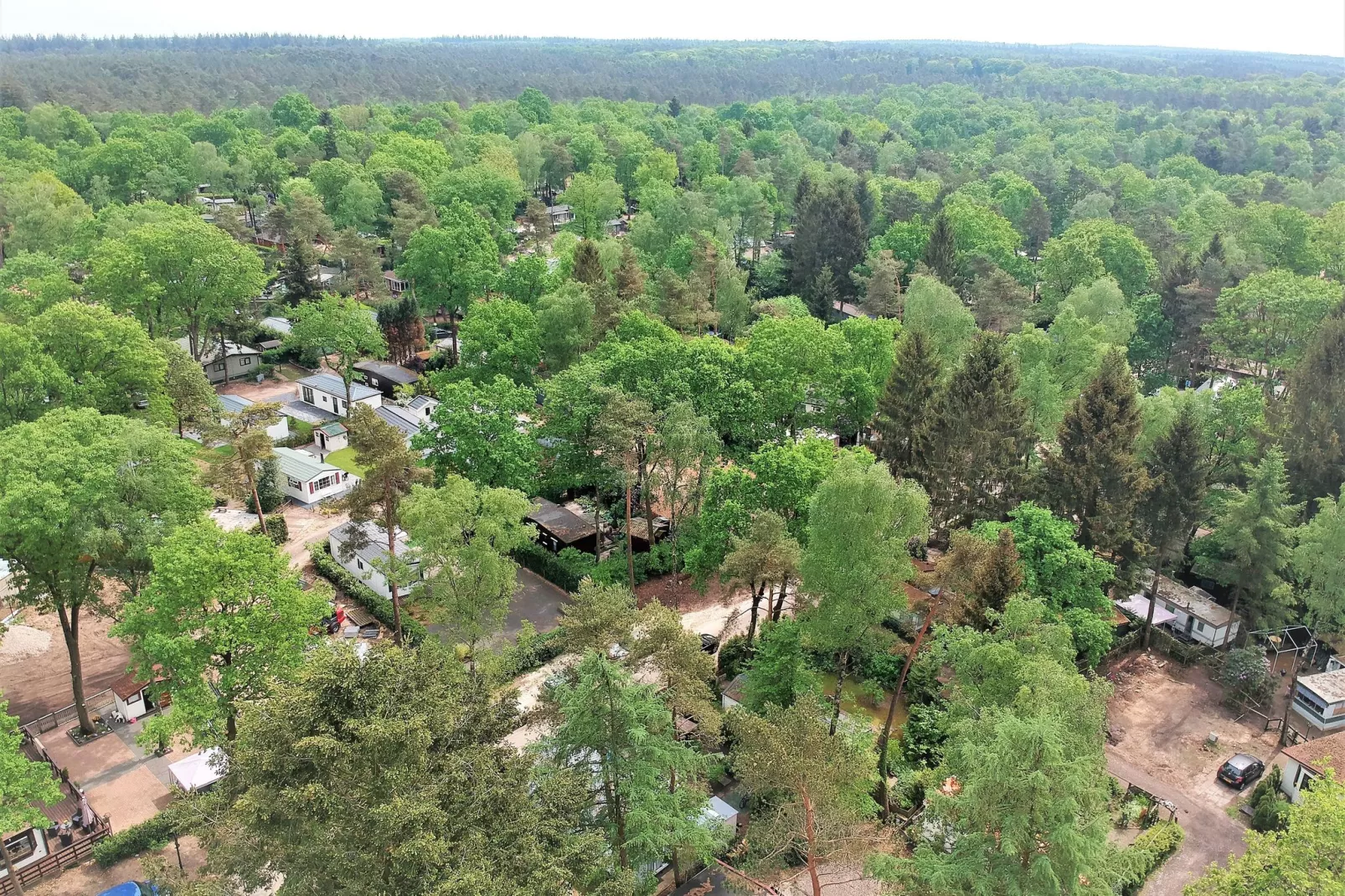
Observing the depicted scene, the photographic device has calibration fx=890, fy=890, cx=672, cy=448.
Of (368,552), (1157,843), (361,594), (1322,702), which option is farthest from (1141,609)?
(368,552)

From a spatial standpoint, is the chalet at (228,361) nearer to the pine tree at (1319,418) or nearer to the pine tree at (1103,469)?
the pine tree at (1103,469)

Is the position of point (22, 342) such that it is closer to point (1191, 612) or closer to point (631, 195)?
point (1191, 612)

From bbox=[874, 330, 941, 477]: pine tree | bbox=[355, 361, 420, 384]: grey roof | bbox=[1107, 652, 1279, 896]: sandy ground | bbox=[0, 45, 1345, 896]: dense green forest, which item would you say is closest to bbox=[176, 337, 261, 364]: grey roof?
bbox=[0, 45, 1345, 896]: dense green forest

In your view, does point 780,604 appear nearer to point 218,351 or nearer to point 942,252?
point 942,252

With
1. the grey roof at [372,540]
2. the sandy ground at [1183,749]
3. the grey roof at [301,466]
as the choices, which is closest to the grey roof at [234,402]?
the grey roof at [301,466]

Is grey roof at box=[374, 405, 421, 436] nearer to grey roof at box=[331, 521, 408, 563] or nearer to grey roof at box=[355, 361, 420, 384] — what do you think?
grey roof at box=[355, 361, 420, 384]

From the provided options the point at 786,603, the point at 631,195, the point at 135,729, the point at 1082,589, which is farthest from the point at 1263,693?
the point at 631,195
